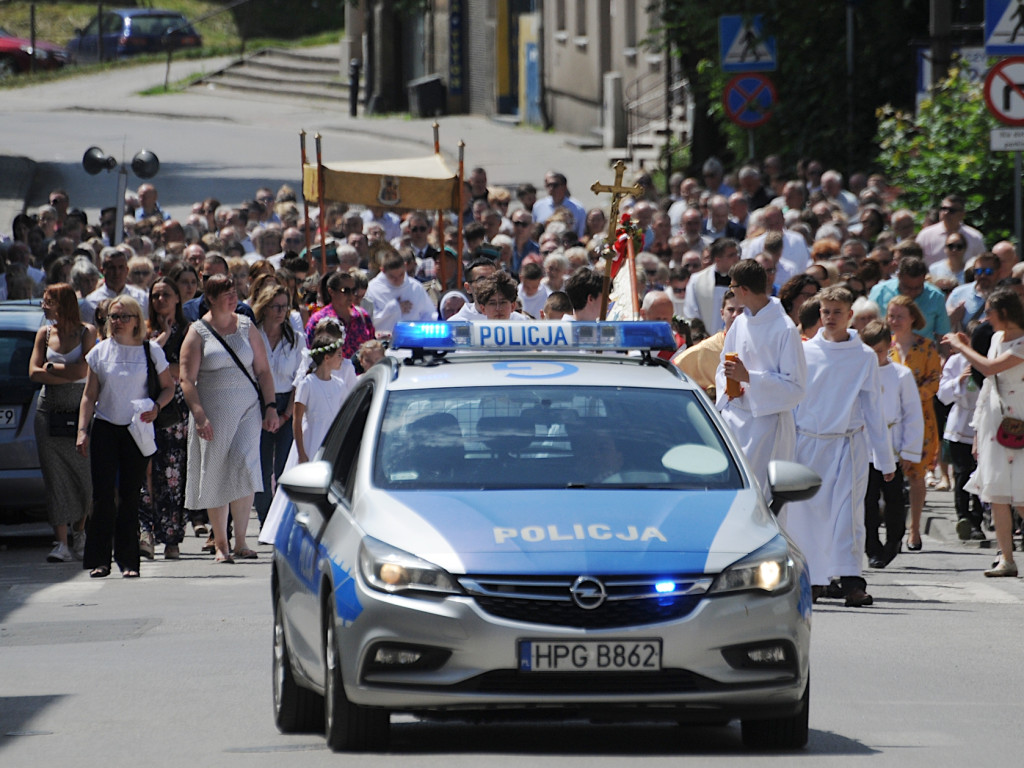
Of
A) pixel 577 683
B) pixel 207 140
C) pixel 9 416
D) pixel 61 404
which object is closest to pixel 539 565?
pixel 577 683

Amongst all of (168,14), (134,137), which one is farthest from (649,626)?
(168,14)

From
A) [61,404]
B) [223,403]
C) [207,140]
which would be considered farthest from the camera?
[207,140]

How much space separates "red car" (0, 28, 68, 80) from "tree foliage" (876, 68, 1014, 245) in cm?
4077

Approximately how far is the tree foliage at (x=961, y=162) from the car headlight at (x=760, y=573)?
14.6 metres

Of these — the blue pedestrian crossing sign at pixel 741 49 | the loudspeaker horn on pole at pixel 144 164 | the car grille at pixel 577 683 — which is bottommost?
the car grille at pixel 577 683

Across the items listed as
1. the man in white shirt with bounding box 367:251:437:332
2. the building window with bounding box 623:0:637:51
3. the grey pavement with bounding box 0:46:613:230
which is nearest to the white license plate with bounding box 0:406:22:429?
the man in white shirt with bounding box 367:251:437:332

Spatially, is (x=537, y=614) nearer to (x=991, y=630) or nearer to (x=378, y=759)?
(x=378, y=759)

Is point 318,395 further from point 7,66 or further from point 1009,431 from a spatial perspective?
point 7,66

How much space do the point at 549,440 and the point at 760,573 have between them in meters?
1.06

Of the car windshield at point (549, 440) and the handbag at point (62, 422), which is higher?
the car windshield at point (549, 440)

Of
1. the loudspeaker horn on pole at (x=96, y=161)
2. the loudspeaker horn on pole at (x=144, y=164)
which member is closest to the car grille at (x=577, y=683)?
the loudspeaker horn on pole at (x=144, y=164)

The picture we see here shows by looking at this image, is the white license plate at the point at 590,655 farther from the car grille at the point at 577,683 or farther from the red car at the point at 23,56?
the red car at the point at 23,56

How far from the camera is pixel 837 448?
12.0 metres

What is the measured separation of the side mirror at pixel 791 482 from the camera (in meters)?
7.61
